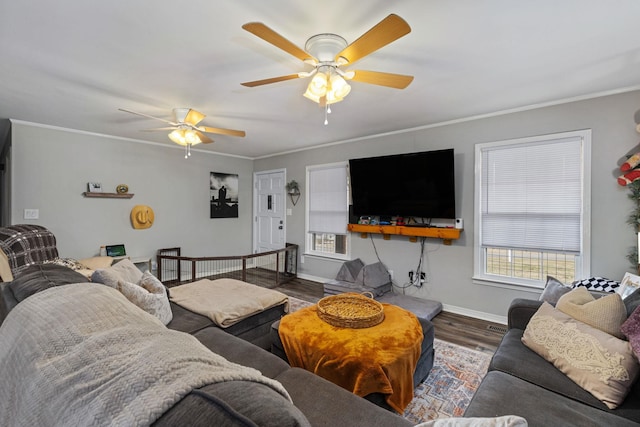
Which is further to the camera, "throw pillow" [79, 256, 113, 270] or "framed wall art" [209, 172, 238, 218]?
"framed wall art" [209, 172, 238, 218]

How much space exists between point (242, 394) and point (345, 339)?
1407mm

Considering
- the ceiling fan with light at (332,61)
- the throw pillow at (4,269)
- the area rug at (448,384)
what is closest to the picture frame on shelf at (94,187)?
the throw pillow at (4,269)

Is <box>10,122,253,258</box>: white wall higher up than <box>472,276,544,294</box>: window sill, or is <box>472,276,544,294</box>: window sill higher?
<box>10,122,253,258</box>: white wall

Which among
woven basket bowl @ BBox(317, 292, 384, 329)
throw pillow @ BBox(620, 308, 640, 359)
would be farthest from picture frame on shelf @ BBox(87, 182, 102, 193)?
throw pillow @ BBox(620, 308, 640, 359)

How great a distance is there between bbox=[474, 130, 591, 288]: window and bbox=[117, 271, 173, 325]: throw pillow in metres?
3.42

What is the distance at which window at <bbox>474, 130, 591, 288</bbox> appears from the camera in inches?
117

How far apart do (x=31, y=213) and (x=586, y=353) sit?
5.83 metres

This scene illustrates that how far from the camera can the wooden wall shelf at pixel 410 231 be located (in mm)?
3611

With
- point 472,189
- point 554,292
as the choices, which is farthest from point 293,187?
point 554,292

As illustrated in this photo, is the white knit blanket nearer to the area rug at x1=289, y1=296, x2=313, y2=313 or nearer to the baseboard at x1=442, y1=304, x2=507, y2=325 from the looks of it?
the area rug at x1=289, y1=296, x2=313, y2=313

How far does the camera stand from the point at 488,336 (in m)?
3.04

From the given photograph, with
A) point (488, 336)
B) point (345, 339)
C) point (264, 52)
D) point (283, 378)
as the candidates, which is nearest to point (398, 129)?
point (264, 52)

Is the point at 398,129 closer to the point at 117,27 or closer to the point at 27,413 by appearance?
the point at 117,27

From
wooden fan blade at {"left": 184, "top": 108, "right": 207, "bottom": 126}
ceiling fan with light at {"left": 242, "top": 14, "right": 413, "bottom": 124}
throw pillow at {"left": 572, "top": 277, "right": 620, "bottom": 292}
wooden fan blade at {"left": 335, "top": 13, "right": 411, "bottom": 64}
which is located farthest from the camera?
wooden fan blade at {"left": 184, "top": 108, "right": 207, "bottom": 126}
